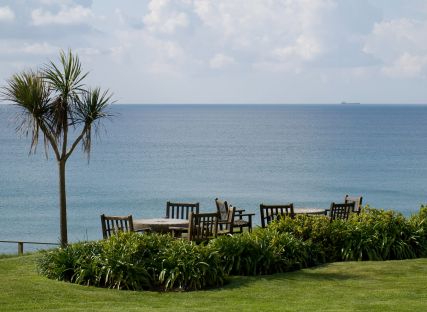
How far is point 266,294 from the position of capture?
13.1 m

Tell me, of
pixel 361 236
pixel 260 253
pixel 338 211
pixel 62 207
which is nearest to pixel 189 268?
pixel 260 253

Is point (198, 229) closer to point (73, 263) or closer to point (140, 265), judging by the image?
point (140, 265)

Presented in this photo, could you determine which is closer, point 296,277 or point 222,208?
point 296,277

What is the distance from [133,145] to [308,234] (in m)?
99.6

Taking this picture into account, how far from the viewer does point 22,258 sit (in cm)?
1688

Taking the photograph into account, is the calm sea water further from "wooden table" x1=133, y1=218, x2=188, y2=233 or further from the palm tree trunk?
"wooden table" x1=133, y1=218, x2=188, y2=233

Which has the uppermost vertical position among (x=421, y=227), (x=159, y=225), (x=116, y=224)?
(x=116, y=224)

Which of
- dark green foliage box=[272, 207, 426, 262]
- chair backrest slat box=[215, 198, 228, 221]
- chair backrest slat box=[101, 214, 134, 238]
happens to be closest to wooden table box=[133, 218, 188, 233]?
chair backrest slat box=[215, 198, 228, 221]

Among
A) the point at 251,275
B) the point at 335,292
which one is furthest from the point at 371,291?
the point at 251,275

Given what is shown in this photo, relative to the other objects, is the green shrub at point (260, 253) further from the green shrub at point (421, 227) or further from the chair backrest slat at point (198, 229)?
the green shrub at point (421, 227)

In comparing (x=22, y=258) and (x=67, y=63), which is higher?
(x=67, y=63)

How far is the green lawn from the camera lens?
1188cm

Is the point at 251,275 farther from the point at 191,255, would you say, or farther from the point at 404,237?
the point at 404,237

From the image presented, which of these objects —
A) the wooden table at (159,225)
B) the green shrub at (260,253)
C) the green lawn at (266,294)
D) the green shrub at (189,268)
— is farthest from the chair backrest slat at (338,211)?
the green shrub at (189,268)
